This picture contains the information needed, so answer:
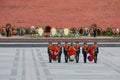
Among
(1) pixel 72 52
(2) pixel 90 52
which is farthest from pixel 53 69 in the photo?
(2) pixel 90 52

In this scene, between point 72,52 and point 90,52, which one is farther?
point 90,52

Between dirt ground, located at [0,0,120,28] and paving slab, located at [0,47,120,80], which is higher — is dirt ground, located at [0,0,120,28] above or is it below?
above

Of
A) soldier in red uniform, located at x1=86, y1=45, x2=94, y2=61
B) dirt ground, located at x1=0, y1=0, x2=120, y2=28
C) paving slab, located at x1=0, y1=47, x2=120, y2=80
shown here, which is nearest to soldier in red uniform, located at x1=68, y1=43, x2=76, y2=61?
paving slab, located at x1=0, y1=47, x2=120, y2=80

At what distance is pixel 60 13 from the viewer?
122 ft

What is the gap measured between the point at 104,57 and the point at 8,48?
6201 mm

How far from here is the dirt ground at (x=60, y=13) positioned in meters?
36.5

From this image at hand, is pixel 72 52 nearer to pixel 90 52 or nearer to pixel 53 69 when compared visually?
pixel 90 52

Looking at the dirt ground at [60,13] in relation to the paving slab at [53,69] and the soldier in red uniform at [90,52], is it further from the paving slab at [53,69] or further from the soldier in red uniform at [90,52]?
the soldier in red uniform at [90,52]

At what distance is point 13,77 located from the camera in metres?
12.4

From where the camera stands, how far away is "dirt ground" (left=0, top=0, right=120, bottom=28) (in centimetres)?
3647

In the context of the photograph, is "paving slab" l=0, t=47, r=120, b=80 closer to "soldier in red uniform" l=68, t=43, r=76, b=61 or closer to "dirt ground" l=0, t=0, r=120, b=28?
"soldier in red uniform" l=68, t=43, r=76, b=61

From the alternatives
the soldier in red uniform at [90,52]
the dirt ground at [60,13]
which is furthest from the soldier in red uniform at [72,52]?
the dirt ground at [60,13]

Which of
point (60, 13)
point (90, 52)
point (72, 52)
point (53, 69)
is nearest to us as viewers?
point (53, 69)

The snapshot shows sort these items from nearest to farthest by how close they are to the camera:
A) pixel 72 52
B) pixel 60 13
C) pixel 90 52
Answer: pixel 72 52 → pixel 90 52 → pixel 60 13
